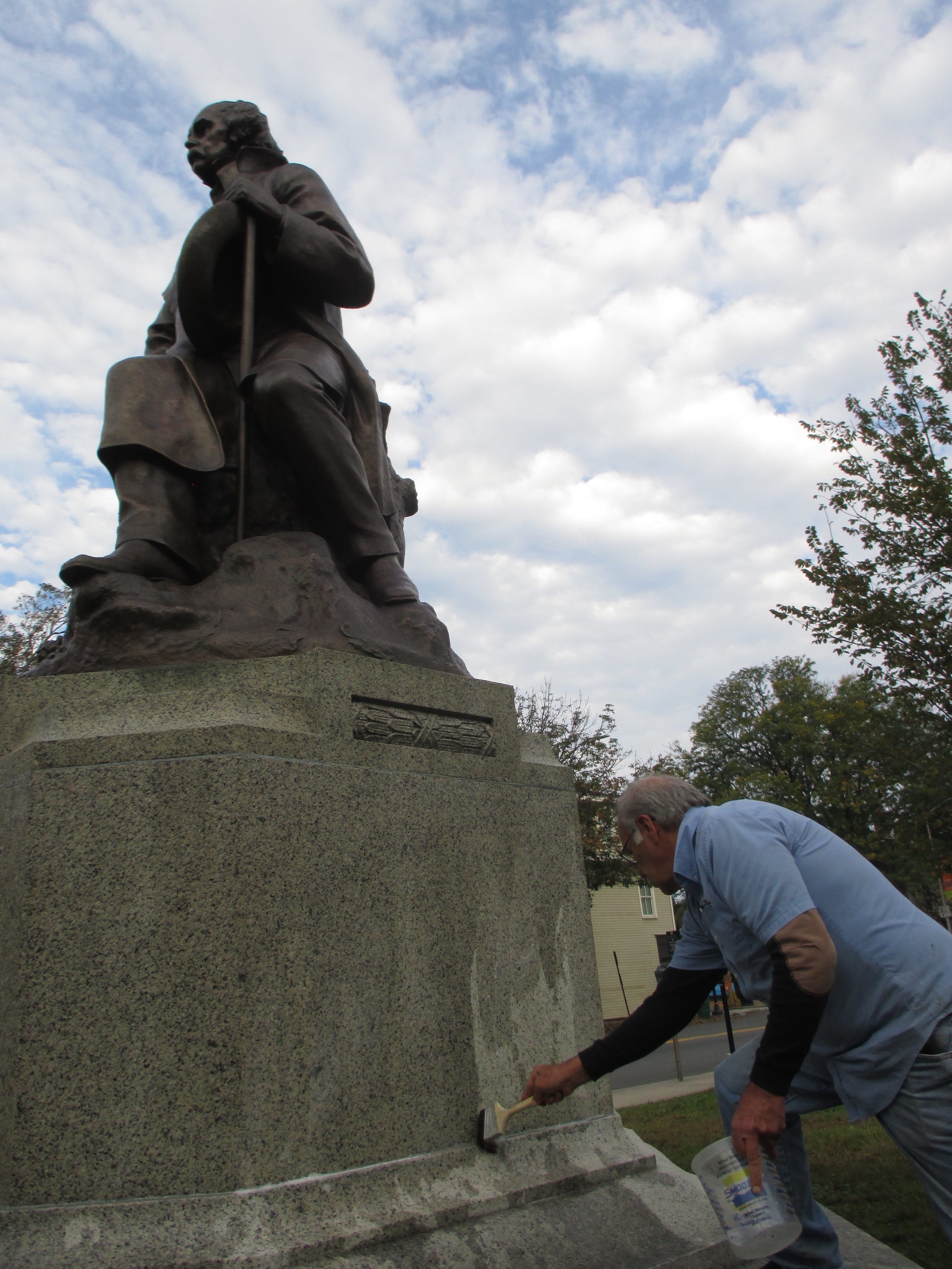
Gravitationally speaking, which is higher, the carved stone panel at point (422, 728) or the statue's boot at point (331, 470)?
the statue's boot at point (331, 470)

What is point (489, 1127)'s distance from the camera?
2.68 metres

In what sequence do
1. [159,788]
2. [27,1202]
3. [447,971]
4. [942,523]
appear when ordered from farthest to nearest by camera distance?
[942,523]
[447,971]
[159,788]
[27,1202]

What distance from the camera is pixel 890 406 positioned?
32.2ft

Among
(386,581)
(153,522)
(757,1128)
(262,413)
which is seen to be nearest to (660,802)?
(757,1128)

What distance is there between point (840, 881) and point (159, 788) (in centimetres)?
177

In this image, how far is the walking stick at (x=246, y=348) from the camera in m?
3.71

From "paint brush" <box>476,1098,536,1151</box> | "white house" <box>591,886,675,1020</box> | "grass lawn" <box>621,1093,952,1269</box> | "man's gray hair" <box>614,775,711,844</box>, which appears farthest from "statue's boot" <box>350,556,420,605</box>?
"white house" <box>591,886,675,1020</box>

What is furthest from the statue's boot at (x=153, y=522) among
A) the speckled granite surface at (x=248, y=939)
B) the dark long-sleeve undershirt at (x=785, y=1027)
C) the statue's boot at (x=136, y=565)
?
the dark long-sleeve undershirt at (x=785, y=1027)

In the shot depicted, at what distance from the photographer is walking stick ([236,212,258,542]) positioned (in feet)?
12.2

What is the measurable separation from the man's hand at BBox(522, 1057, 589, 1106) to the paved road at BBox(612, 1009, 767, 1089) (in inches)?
286

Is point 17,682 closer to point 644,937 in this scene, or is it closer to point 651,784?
point 651,784

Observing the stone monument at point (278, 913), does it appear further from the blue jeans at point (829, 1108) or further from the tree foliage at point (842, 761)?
the tree foliage at point (842, 761)

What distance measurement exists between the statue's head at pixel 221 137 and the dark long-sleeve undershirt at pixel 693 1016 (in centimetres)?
430

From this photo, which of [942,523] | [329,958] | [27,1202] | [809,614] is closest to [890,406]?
[942,523]
